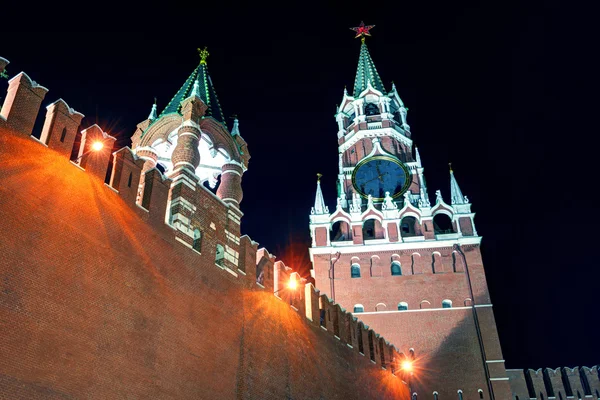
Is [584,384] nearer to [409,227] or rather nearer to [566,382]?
[566,382]

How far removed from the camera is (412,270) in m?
36.7

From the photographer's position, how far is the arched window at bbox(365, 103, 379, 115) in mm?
50312

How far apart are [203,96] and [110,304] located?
10.4 metres

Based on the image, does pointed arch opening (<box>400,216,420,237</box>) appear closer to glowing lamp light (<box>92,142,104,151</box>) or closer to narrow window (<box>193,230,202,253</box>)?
narrow window (<box>193,230,202,253</box>)

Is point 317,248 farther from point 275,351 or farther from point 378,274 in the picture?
point 275,351

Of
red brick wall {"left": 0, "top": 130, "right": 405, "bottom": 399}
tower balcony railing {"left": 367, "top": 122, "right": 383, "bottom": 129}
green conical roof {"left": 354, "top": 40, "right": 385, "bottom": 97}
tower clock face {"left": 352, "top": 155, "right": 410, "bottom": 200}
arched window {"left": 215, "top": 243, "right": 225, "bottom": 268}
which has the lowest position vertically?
red brick wall {"left": 0, "top": 130, "right": 405, "bottom": 399}

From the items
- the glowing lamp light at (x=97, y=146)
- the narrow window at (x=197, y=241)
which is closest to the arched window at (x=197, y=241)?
the narrow window at (x=197, y=241)

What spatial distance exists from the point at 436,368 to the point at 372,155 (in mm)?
18244

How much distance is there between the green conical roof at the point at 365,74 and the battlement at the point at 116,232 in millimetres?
36453

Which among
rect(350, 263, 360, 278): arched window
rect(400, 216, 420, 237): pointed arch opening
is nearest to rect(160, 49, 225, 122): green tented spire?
rect(350, 263, 360, 278): arched window

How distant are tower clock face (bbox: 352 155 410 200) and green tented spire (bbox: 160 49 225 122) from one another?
23.1 m

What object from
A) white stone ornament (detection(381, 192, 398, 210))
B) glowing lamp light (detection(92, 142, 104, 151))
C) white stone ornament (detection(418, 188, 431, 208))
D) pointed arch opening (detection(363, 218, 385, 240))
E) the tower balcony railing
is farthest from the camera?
the tower balcony railing

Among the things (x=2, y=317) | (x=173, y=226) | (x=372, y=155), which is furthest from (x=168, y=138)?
(x=372, y=155)

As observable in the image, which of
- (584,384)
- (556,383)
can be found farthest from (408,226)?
(584,384)
